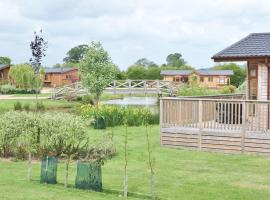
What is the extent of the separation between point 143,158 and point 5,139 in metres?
3.36

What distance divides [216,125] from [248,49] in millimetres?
2604

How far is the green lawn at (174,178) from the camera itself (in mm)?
8766

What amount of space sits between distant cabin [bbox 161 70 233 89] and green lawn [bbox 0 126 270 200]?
211 feet

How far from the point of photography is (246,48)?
15.5 m

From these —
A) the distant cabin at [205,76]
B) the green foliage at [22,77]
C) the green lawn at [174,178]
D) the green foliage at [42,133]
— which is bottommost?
the green lawn at [174,178]

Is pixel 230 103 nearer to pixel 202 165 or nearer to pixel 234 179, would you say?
pixel 202 165

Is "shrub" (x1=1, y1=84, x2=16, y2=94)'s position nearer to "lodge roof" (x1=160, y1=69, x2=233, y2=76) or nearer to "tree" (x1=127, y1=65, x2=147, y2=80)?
"tree" (x1=127, y1=65, x2=147, y2=80)

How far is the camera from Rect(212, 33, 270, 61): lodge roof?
14.9 metres

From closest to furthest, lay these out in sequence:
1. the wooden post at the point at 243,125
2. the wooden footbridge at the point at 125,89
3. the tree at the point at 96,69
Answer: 1. the wooden post at the point at 243,125
2. the tree at the point at 96,69
3. the wooden footbridge at the point at 125,89

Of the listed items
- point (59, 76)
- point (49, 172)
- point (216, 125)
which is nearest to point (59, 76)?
point (59, 76)

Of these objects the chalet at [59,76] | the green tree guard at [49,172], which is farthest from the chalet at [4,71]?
the green tree guard at [49,172]

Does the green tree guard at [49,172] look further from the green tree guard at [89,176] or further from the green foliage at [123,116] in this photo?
the green foliage at [123,116]

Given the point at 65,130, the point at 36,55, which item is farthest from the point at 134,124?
the point at 65,130

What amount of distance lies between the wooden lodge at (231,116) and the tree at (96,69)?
50.8 feet
